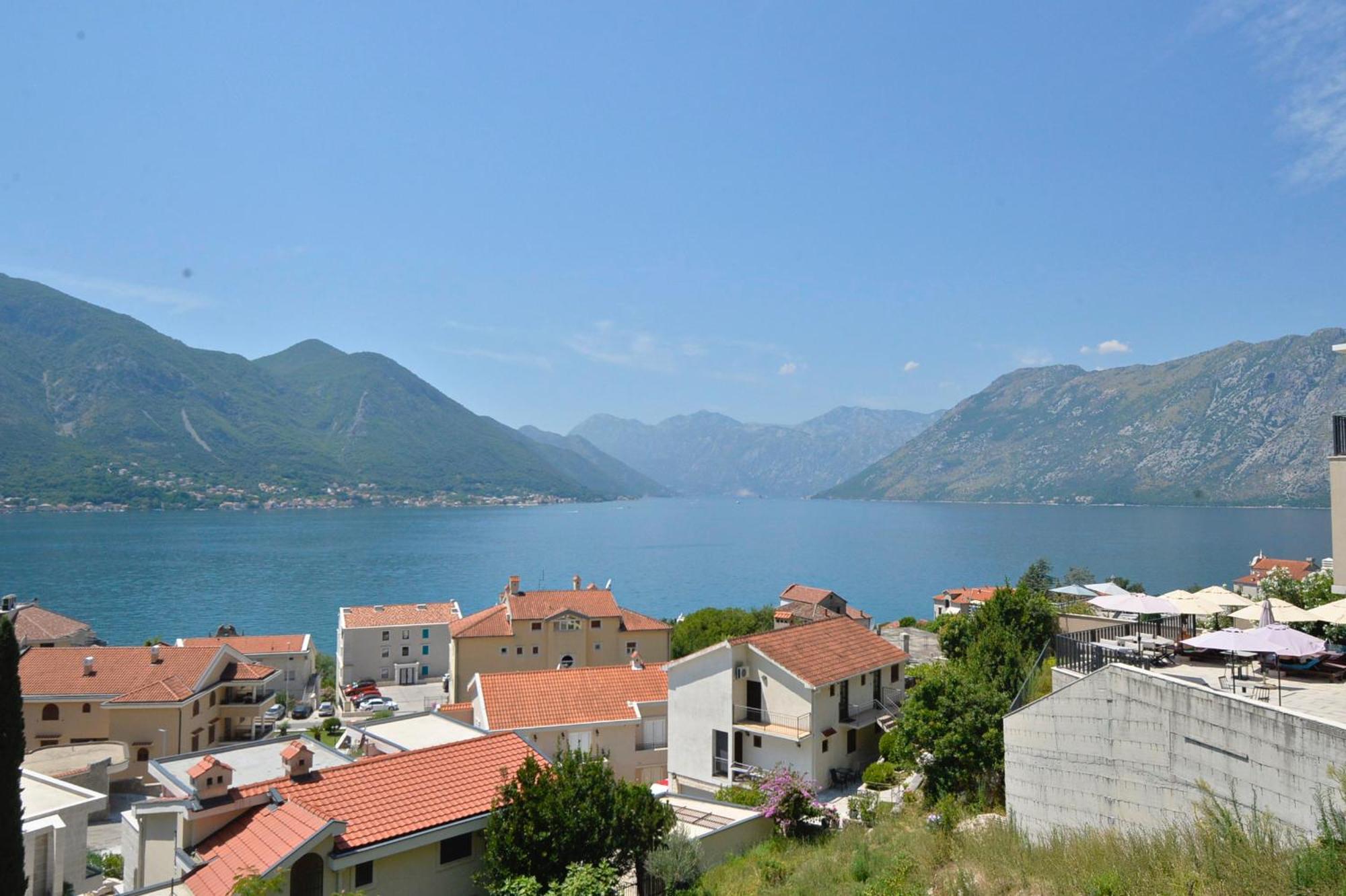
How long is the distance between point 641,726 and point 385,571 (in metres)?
105

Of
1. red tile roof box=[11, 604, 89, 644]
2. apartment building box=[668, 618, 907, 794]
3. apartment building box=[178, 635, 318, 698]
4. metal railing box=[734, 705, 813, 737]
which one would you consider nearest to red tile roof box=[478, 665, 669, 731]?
apartment building box=[668, 618, 907, 794]

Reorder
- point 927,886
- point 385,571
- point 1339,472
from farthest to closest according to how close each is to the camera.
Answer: point 385,571 < point 1339,472 < point 927,886

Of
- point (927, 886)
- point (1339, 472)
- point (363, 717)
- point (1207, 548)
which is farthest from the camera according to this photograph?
point (1207, 548)

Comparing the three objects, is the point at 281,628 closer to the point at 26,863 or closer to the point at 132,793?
the point at 132,793

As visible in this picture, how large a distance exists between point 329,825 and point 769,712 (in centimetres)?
1662

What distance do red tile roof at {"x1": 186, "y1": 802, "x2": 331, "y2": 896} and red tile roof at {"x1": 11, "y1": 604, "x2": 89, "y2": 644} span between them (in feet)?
141

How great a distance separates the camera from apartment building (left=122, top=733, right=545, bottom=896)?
1256 centimetres

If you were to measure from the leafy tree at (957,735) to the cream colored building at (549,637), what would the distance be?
30683mm

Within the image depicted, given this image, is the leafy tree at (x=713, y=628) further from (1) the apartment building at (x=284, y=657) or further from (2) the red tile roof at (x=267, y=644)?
(2) the red tile roof at (x=267, y=644)

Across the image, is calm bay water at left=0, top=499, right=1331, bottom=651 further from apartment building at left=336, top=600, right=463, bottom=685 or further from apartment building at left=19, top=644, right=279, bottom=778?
apartment building at left=19, top=644, right=279, bottom=778

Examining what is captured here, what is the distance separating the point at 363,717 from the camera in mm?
47875

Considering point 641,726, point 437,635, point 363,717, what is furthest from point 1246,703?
point 437,635

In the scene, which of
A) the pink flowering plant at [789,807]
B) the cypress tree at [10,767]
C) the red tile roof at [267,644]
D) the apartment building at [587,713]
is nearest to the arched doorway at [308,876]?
the cypress tree at [10,767]

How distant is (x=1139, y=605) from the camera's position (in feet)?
56.6
